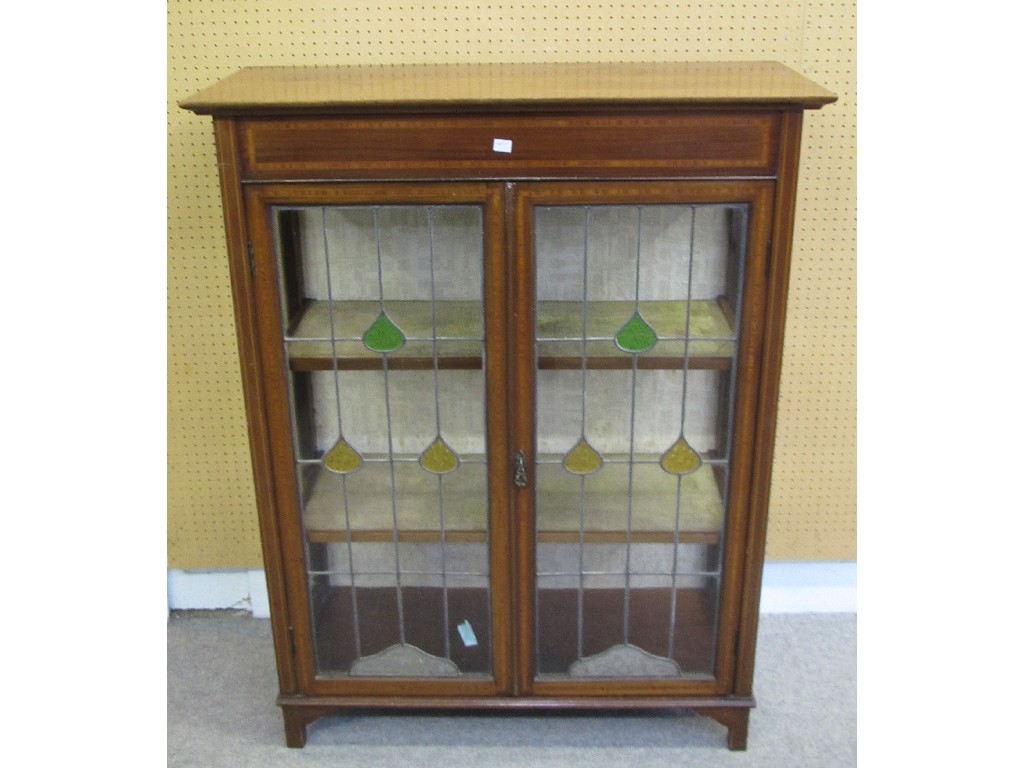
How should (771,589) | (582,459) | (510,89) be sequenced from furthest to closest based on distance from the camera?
(771,589)
(582,459)
(510,89)

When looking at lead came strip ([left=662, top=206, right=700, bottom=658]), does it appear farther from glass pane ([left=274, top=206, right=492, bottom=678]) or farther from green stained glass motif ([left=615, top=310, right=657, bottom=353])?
glass pane ([left=274, top=206, right=492, bottom=678])

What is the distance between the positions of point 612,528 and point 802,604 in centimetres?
89

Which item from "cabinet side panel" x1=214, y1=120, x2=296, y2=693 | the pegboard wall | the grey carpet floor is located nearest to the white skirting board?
the pegboard wall

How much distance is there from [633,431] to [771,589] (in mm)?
915

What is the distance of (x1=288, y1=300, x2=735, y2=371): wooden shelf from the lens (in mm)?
1717

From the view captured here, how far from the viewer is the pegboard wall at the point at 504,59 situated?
1.92 m

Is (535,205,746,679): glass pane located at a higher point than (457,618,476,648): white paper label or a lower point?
higher

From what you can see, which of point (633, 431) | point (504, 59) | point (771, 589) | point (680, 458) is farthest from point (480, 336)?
point (771, 589)

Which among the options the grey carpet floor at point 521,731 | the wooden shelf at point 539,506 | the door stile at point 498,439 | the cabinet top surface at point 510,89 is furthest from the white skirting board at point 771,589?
the cabinet top surface at point 510,89

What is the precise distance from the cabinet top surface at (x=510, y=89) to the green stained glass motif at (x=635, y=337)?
45cm

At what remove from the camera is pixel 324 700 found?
194 centimetres

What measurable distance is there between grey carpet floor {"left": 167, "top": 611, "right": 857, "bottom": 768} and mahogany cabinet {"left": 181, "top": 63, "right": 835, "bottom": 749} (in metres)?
0.10

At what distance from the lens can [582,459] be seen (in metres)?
1.81

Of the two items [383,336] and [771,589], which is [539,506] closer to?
[383,336]
